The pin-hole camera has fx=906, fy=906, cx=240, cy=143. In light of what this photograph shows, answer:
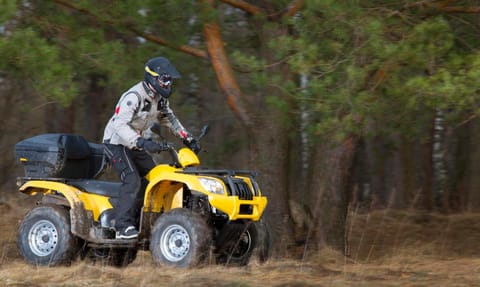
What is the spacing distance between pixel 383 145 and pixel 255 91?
8.85 meters

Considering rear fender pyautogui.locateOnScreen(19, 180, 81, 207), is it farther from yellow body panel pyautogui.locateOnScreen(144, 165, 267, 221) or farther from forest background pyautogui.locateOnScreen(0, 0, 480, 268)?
forest background pyautogui.locateOnScreen(0, 0, 480, 268)

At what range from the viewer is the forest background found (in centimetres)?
1073

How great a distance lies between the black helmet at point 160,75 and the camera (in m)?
9.73

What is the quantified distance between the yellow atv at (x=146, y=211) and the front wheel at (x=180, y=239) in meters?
0.01

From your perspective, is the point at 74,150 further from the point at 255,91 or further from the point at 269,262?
the point at 255,91

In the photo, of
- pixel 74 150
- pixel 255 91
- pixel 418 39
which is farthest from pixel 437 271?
pixel 255 91

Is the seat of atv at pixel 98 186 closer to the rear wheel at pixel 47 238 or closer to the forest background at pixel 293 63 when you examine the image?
the rear wheel at pixel 47 238

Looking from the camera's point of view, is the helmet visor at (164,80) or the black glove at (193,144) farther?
the black glove at (193,144)

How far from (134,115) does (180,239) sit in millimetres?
1456

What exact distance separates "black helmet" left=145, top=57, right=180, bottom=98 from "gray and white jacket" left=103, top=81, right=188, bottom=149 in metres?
0.12

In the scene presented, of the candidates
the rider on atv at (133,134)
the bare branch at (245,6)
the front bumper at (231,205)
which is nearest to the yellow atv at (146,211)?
the front bumper at (231,205)

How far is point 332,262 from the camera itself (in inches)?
452

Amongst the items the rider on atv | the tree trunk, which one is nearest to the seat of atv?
the rider on atv

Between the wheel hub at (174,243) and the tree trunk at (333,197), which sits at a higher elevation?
the tree trunk at (333,197)
